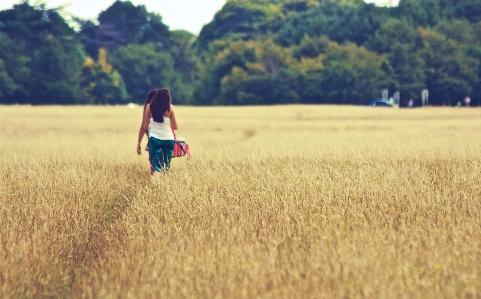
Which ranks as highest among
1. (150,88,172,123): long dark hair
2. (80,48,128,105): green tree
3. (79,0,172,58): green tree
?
(79,0,172,58): green tree

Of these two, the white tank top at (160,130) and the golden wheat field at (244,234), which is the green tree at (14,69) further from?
the white tank top at (160,130)

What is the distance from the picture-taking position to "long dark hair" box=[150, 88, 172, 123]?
32.2 feet

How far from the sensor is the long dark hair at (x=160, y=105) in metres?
9.81

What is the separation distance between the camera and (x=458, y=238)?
19.4ft

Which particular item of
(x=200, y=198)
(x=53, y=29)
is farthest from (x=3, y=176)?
(x=53, y=29)

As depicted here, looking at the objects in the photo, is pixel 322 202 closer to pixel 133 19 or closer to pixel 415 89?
pixel 415 89

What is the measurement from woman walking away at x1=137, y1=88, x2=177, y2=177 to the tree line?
59730 mm

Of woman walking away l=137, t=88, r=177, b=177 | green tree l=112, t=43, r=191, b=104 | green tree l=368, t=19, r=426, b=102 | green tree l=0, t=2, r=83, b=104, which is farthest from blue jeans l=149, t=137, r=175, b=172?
green tree l=112, t=43, r=191, b=104

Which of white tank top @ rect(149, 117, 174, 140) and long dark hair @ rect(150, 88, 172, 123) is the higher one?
long dark hair @ rect(150, 88, 172, 123)

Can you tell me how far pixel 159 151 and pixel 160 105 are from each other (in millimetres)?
648

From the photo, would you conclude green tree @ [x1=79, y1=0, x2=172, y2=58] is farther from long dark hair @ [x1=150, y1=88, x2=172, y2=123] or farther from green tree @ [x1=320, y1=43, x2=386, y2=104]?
long dark hair @ [x1=150, y1=88, x2=172, y2=123]

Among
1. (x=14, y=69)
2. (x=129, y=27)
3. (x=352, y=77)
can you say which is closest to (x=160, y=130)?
(x=352, y=77)

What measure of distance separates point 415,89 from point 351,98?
251 inches

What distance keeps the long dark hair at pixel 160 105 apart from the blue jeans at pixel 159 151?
300 mm
